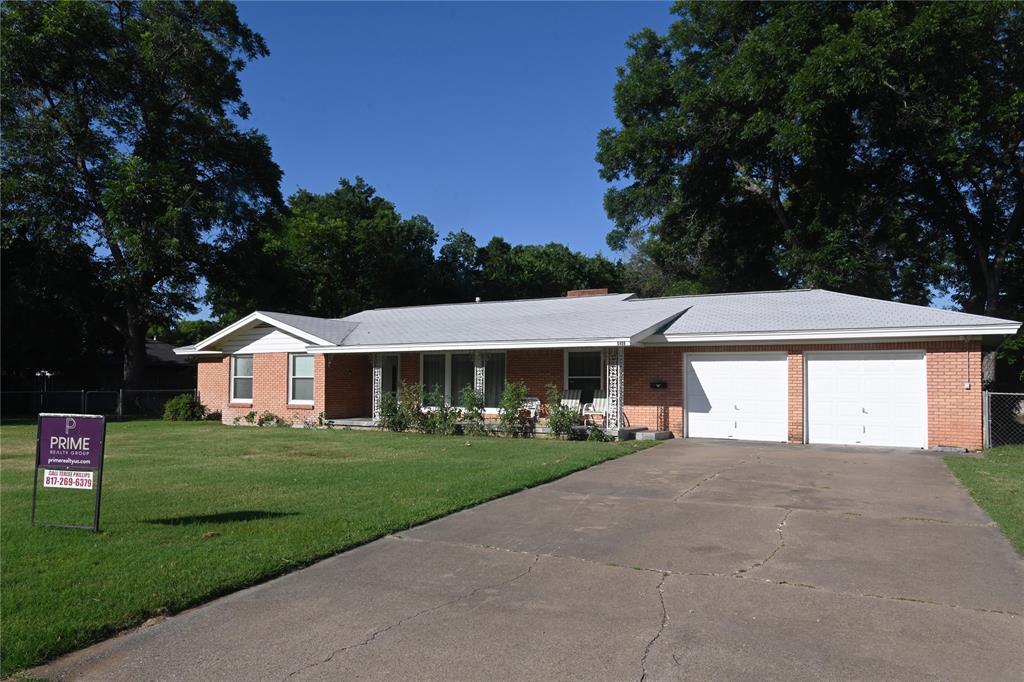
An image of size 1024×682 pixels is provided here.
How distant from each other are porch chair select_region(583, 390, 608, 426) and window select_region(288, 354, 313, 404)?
9.35 m

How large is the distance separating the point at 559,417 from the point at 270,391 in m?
10.8

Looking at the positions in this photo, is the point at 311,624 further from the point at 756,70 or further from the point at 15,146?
the point at 15,146

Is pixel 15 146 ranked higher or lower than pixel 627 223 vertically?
higher

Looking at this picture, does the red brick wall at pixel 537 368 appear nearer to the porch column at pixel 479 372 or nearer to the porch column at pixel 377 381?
the porch column at pixel 479 372

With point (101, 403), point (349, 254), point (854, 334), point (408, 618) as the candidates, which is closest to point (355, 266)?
point (349, 254)

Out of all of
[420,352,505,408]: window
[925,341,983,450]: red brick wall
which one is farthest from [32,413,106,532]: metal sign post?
[925,341,983,450]: red brick wall

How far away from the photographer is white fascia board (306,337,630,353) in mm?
16484

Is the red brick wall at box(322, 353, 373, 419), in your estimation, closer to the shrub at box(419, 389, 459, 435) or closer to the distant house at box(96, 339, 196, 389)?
the shrub at box(419, 389, 459, 435)

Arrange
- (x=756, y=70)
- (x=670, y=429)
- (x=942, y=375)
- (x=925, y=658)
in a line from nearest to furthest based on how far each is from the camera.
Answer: (x=925, y=658), (x=942, y=375), (x=670, y=429), (x=756, y=70)

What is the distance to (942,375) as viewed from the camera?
14.4m

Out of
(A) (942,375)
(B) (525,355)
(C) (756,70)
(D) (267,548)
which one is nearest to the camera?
(D) (267,548)

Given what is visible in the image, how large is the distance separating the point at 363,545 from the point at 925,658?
487 cm

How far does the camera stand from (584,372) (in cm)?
1866

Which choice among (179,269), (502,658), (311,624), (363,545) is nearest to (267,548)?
(363,545)
